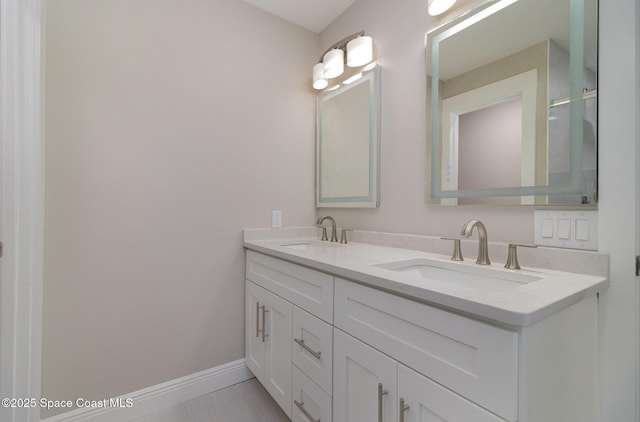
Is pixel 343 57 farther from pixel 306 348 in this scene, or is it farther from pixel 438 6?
pixel 306 348

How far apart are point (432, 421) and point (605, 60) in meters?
1.19

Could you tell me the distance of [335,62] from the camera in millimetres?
1803

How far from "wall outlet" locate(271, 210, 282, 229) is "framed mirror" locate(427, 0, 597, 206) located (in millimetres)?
998

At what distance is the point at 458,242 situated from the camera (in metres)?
1.17

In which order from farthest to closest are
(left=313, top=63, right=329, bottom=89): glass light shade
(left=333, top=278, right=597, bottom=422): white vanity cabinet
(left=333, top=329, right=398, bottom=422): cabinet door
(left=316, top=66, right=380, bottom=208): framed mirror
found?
1. (left=313, top=63, right=329, bottom=89): glass light shade
2. (left=316, top=66, right=380, bottom=208): framed mirror
3. (left=333, top=329, right=398, bottom=422): cabinet door
4. (left=333, top=278, right=597, bottom=422): white vanity cabinet

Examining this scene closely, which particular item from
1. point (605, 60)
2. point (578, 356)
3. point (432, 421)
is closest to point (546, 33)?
point (605, 60)

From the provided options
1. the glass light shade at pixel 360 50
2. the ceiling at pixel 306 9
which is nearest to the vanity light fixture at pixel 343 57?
the glass light shade at pixel 360 50

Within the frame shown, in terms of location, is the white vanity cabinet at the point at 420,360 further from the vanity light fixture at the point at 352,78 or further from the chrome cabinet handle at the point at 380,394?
the vanity light fixture at the point at 352,78

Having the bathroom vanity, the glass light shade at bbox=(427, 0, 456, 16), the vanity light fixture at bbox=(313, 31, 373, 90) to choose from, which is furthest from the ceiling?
the bathroom vanity

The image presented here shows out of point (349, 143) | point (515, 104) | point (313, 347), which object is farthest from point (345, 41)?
point (313, 347)

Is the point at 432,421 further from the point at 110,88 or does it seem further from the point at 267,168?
the point at 110,88

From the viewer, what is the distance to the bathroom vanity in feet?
1.95

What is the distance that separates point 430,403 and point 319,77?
6.12 ft

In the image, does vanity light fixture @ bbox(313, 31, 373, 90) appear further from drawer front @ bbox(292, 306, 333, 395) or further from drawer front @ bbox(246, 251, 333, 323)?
drawer front @ bbox(292, 306, 333, 395)
